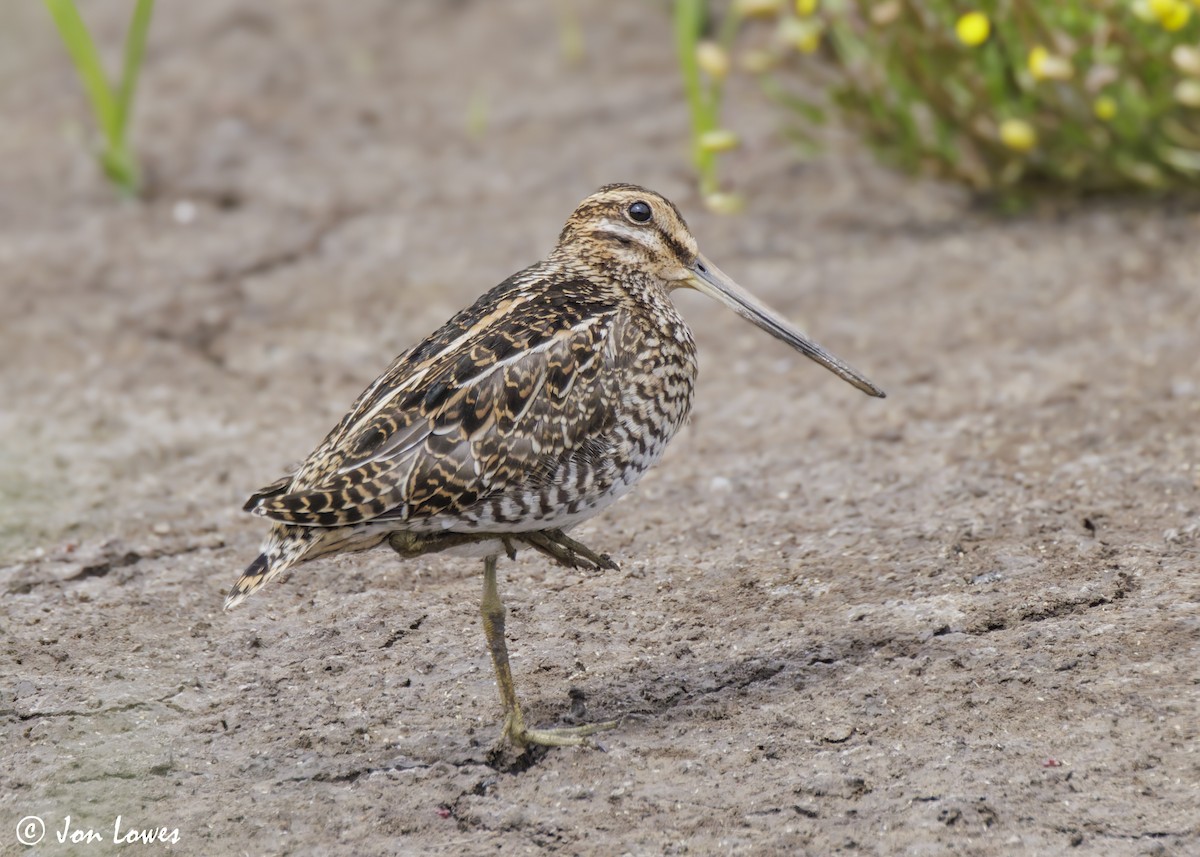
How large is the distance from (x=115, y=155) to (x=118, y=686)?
4.20 metres

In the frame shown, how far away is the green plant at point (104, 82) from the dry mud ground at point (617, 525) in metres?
0.24

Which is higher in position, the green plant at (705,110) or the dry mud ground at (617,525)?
the green plant at (705,110)

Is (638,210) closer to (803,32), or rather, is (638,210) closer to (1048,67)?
(1048,67)

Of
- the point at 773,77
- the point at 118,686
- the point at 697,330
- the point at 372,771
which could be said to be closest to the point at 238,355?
the point at 697,330

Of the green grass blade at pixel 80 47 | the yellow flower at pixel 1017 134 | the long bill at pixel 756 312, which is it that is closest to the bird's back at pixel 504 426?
the long bill at pixel 756 312

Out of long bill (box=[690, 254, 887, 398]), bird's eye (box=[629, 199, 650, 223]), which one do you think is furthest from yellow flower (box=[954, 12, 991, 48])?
bird's eye (box=[629, 199, 650, 223])

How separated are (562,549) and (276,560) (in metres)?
0.82

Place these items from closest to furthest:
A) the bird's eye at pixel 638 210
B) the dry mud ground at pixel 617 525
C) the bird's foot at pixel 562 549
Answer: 1. the dry mud ground at pixel 617 525
2. the bird's foot at pixel 562 549
3. the bird's eye at pixel 638 210

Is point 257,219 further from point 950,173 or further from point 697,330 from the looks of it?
point 950,173

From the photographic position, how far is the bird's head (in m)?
4.75

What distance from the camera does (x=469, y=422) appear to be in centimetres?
407

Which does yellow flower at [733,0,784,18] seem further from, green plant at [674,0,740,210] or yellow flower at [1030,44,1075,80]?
yellow flower at [1030,44,1075,80]

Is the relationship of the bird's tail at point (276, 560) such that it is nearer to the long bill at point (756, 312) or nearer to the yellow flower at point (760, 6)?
the long bill at point (756, 312)

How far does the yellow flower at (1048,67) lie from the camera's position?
626 cm
